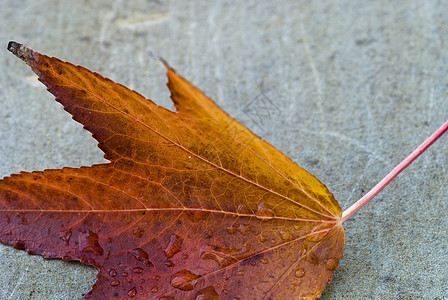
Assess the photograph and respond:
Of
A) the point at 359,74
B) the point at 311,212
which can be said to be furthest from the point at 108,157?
the point at 359,74

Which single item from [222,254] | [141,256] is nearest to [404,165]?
[222,254]

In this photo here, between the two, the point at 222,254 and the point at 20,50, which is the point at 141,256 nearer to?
the point at 222,254

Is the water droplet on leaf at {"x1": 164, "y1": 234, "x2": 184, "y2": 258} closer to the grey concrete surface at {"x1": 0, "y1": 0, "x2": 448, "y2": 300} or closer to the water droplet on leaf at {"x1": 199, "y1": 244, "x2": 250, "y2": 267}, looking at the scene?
the water droplet on leaf at {"x1": 199, "y1": 244, "x2": 250, "y2": 267}

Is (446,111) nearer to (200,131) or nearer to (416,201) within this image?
(416,201)

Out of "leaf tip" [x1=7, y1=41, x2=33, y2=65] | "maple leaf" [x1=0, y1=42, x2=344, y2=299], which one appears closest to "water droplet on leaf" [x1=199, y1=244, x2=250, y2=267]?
"maple leaf" [x1=0, y1=42, x2=344, y2=299]

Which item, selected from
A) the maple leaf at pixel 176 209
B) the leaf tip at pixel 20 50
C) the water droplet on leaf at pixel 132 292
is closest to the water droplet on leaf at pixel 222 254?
the maple leaf at pixel 176 209

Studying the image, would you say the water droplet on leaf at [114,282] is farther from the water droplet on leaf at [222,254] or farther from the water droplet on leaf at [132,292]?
the water droplet on leaf at [222,254]
